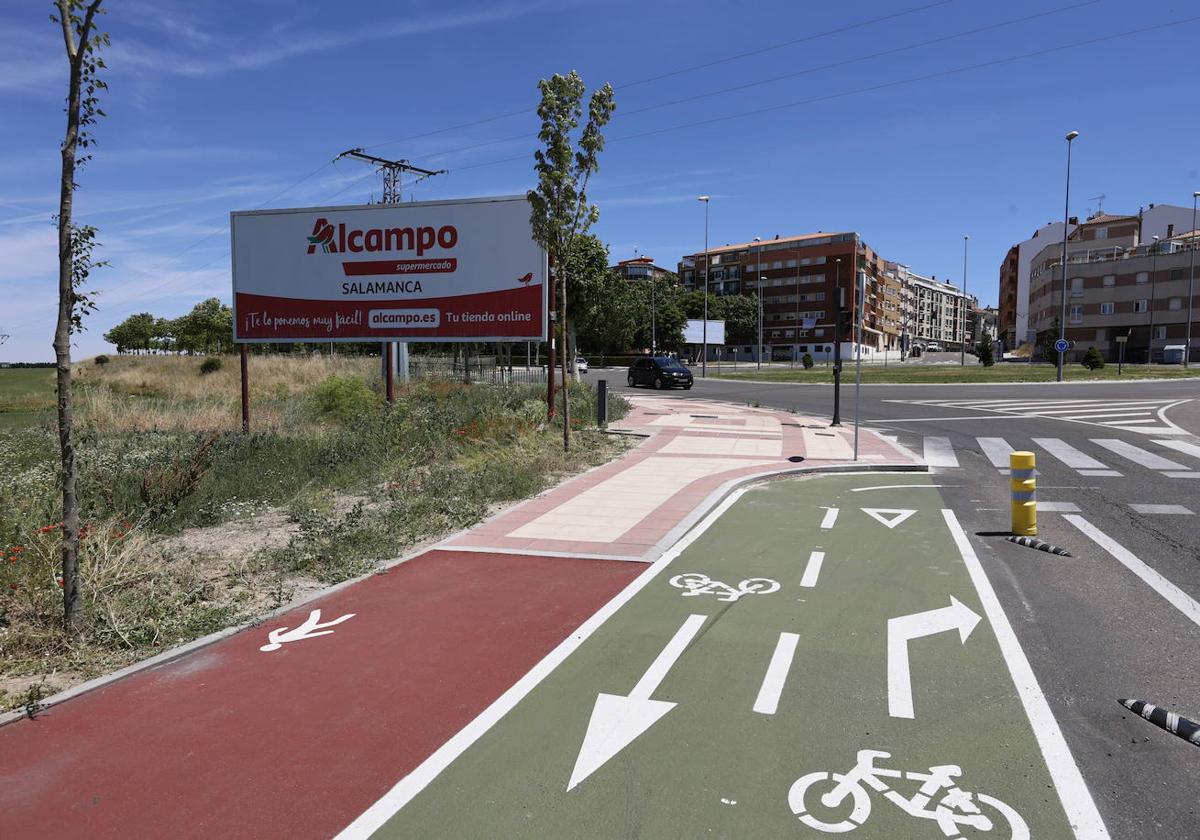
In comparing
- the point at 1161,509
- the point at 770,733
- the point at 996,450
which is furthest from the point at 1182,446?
the point at 770,733

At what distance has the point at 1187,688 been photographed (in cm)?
431

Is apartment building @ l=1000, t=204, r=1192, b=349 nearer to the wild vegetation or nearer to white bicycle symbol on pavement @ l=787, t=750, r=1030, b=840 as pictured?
the wild vegetation

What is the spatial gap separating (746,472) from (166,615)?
354 inches

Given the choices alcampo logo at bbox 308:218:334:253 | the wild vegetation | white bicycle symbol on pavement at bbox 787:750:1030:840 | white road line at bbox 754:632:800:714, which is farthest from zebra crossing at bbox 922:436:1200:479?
alcampo logo at bbox 308:218:334:253

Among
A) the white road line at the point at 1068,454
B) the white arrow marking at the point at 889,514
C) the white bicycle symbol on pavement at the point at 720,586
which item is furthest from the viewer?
the white road line at the point at 1068,454

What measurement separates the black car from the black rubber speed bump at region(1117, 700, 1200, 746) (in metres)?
36.1

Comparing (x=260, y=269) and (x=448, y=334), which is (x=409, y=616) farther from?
(x=260, y=269)

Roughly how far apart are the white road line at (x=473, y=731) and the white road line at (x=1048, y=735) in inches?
103

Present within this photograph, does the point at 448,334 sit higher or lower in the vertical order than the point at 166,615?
higher

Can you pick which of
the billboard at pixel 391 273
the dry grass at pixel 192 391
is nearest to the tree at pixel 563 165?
the billboard at pixel 391 273

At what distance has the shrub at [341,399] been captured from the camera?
63.4 feet

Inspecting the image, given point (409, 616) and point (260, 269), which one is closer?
point (409, 616)

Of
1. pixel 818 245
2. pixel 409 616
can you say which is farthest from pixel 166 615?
pixel 818 245

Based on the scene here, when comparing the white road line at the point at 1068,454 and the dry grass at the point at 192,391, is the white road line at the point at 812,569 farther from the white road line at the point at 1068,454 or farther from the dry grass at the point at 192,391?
the dry grass at the point at 192,391
